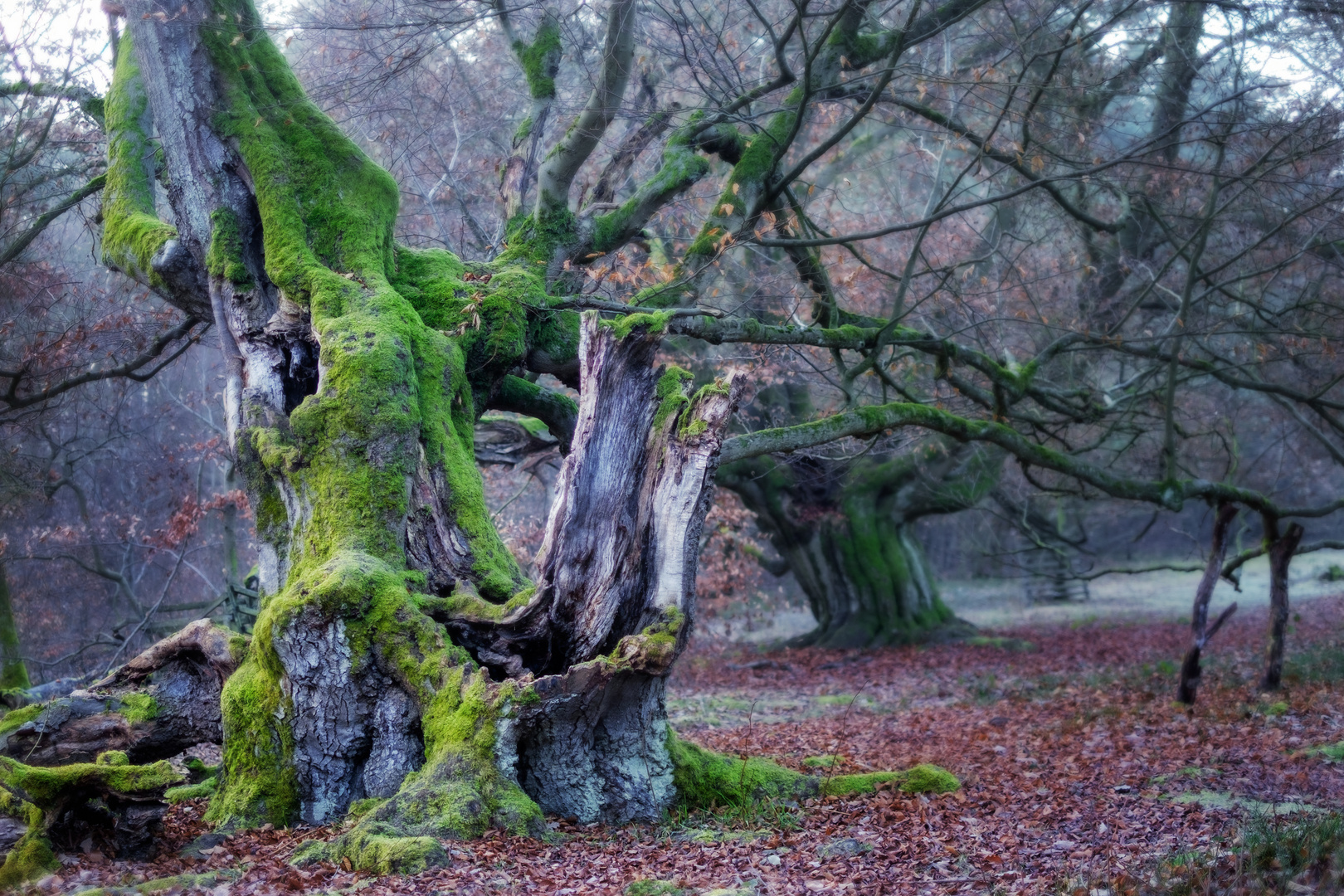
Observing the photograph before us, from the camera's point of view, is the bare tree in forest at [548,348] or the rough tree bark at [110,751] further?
the bare tree in forest at [548,348]

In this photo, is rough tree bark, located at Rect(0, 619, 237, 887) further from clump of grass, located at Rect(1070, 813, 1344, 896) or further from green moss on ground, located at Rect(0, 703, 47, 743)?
clump of grass, located at Rect(1070, 813, 1344, 896)

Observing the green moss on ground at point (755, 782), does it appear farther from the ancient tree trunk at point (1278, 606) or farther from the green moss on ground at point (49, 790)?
the ancient tree trunk at point (1278, 606)

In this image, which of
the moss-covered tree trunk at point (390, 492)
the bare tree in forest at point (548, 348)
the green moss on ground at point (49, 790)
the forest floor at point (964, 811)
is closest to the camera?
the forest floor at point (964, 811)

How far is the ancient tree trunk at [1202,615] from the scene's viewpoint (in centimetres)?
959

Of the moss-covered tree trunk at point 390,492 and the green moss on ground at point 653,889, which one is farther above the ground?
the moss-covered tree trunk at point 390,492

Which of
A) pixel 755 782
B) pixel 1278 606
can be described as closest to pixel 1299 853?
pixel 755 782

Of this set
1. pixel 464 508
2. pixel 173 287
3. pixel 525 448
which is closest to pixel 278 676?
pixel 464 508

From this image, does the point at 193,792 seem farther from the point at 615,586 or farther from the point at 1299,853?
the point at 1299,853

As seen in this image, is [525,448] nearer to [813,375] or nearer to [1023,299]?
[813,375]

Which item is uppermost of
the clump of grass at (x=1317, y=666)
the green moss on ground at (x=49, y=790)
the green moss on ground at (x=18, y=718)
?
the green moss on ground at (x=18, y=718)

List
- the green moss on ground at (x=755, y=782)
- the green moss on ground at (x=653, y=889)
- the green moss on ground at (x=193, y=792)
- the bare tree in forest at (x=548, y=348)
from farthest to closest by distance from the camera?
the green moss on ground at (x=193, y=792), the green moss on ground at (x=755, y=782), the bare tree in forest at (x=548, y=348), the green moss on ground at (x=653, y=889)

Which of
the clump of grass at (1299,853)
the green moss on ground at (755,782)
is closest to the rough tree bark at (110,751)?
the green moss on ground at (755,782)

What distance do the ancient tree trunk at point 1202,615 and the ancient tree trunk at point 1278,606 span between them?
0.59 m

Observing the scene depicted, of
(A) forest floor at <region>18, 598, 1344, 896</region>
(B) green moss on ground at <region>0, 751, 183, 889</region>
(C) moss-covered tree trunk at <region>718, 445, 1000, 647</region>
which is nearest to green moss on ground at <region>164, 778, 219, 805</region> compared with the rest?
(A) forest floor at <region>18, 598, 1344, 896</region>
